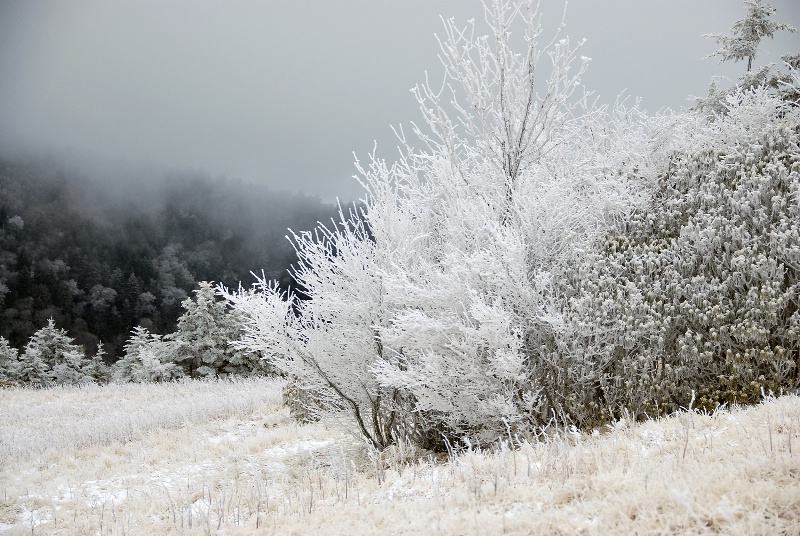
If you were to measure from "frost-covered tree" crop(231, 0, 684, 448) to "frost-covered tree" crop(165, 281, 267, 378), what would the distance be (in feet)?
52.6

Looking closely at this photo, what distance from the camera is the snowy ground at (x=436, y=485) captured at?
282 centimetres

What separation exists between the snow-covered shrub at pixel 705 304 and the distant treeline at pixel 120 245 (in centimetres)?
4175

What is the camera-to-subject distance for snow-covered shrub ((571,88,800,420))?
5.14 meters

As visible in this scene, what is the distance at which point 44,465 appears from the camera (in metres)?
8.03

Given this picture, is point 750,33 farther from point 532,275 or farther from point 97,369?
point 97,369

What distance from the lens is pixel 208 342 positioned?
72.7 ft

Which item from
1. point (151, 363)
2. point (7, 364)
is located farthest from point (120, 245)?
point (151, 363)

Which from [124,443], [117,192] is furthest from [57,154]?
[124,443]

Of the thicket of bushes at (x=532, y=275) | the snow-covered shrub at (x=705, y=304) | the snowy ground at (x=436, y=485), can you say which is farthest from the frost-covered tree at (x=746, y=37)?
the snowy ground at (x=436, y=485)

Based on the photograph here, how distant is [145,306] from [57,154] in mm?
49802

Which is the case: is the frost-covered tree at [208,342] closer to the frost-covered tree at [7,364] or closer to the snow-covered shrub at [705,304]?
the frost-covered tree at [7,364]

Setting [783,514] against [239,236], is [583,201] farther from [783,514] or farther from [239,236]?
[239,236]

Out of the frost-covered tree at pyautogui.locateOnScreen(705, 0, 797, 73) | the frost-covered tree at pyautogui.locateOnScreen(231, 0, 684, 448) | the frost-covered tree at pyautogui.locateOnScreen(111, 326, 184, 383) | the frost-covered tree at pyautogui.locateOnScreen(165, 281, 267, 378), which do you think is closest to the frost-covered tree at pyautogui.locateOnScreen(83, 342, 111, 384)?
the frost-covered tree at pyautogui.locateOnScreen(111, 326, 184, 383)

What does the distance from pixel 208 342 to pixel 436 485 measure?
20335 mm
